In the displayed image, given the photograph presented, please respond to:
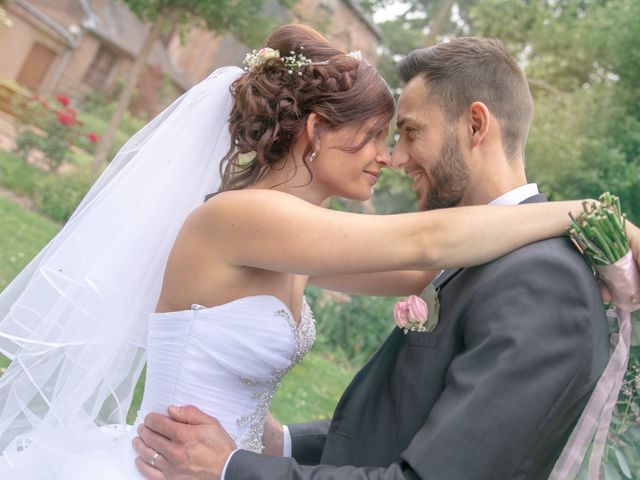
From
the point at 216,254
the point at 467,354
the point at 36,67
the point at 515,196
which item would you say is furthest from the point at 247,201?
the point at 36,67

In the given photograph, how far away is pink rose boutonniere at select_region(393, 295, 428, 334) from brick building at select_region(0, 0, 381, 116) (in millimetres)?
30473

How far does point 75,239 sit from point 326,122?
4.39 feet

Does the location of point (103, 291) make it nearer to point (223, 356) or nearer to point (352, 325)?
point (223, 356)

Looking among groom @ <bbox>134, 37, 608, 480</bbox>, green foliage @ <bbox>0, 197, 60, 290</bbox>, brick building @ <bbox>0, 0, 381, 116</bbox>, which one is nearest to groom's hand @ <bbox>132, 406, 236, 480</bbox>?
groom @ <bbox>134, 37, 608, 480</bbox>

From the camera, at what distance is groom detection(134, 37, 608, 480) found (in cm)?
234

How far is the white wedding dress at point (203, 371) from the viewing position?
3074 mm

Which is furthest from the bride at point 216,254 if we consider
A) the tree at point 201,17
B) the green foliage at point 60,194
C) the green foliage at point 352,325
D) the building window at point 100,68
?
the building window at point 100,68

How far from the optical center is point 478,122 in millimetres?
3154

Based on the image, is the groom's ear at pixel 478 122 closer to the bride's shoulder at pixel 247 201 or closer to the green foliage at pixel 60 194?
the bride's shoulder at pixel 247 201

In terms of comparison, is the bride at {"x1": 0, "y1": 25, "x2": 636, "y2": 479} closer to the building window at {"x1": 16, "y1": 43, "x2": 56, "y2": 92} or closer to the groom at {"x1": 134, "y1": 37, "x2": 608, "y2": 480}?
the groom at {"x1": 134, "y1": 37, "x2": 608, "y2": 480}

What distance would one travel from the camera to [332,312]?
11594 mm

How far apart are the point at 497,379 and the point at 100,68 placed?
41983mm

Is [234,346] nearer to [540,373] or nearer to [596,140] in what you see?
[540,373]

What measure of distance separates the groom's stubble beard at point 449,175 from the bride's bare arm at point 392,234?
43 centimetres
